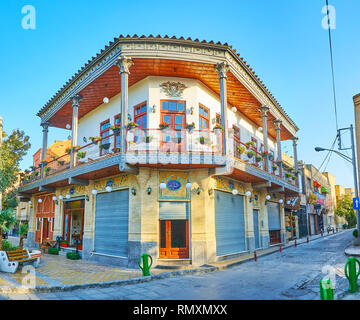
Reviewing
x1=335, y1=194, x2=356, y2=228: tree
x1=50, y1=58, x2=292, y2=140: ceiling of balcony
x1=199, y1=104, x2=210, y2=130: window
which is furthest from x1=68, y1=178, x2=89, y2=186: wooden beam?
x1=335, y1=194, x2=356, y2=228: tree

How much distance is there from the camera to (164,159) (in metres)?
11.6

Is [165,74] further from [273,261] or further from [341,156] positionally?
[341,156]

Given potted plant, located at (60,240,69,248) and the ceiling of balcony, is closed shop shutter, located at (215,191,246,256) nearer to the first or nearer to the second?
the ceiling of balcony

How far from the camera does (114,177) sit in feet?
45.1

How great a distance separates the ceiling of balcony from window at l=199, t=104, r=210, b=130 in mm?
1265

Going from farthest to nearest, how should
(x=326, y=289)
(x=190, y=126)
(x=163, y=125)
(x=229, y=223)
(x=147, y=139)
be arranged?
(x=229, y=223)
(x=190, y=126)
(x=163, y=125)
(x=147, y=139)
(x=326, y=289)

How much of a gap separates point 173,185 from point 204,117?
3.79m

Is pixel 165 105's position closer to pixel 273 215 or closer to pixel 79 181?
pixel 79 181

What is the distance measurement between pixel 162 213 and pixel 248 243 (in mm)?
6121

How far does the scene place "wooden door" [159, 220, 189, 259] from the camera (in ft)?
40.1

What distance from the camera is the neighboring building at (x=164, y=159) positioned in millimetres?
12078

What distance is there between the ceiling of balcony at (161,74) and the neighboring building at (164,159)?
49 millimetres

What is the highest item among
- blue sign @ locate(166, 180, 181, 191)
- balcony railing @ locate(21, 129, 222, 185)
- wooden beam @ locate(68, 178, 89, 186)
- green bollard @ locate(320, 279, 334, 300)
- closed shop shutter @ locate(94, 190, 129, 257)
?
balcony railing @ locate(21, 129, 222, 185)

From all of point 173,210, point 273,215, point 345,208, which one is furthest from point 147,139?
point 345,208
